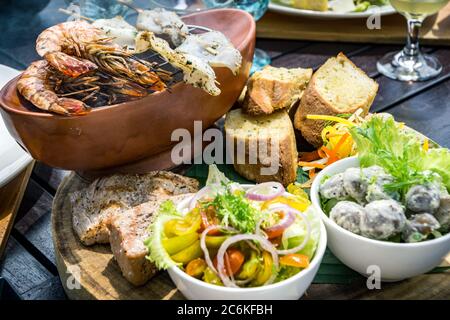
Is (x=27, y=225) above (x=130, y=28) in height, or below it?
below

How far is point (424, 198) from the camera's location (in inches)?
58.7

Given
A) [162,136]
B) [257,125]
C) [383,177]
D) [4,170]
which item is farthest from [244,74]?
[4,170]

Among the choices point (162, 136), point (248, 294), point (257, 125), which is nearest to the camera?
point (248, 294)

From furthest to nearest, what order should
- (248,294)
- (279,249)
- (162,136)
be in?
(162,136)
(279,249)
(248,294)

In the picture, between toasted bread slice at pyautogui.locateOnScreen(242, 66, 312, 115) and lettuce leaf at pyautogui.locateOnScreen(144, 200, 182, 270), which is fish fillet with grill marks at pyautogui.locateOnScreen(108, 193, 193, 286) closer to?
lettuce leaf at pyautogui.locateOnScreen(144, 200, 182, 270)

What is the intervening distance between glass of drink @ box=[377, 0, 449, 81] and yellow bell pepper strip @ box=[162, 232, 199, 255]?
1424 mm

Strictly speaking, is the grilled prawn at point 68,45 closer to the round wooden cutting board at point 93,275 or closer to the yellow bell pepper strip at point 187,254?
the round wooden cutting board at point 93,275

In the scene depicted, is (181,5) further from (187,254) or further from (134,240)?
(187,254)

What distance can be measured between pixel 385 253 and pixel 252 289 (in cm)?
32

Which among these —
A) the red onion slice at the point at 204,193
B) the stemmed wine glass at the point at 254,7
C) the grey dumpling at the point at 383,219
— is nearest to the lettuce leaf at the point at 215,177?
the red onion slice at the point at 204,193

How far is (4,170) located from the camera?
194 cm

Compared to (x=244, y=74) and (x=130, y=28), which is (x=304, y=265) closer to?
(x=244, y=74)

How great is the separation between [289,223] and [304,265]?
101mm

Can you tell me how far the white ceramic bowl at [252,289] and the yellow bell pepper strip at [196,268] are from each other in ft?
0.06
